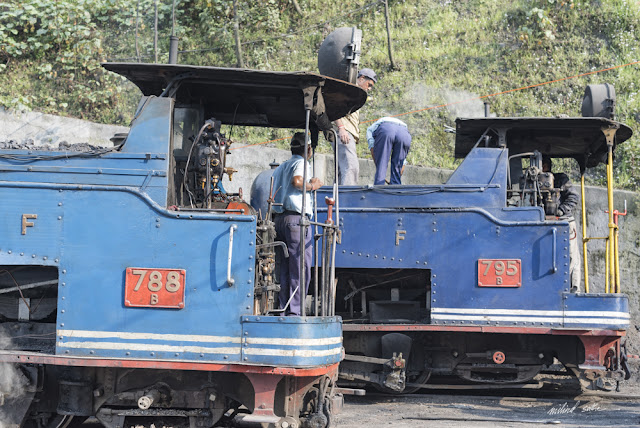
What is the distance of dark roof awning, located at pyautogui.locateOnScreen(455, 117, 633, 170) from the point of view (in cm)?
990

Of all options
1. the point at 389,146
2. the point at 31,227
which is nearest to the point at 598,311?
the point at 389,146

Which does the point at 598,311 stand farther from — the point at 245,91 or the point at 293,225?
the point at 245,91

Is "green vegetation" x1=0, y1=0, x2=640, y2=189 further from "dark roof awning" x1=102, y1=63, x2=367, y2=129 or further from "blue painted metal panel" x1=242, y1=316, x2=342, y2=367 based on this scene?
"blue painted metal panel" x1=242, y1=316, x2=342, y2=367

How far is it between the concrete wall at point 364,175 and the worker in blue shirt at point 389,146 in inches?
112

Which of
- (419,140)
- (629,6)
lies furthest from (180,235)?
(629,6)

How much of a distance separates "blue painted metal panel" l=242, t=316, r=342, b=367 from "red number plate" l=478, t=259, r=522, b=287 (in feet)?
10.9

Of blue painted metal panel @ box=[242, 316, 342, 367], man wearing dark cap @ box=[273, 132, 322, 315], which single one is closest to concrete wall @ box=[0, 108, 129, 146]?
man wearing dark cap @ box=[273, 132, 322, 315]

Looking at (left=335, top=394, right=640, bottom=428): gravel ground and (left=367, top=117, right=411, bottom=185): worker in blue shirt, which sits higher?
(left=367, top=117, right=411, bottom=185): worker in blue shirt

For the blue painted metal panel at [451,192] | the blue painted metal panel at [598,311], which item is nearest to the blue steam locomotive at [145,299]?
the blue painted metal panel at [451,192]

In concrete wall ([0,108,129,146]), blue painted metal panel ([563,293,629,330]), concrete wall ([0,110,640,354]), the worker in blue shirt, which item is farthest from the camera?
concrete wall ([0,108,129,146])

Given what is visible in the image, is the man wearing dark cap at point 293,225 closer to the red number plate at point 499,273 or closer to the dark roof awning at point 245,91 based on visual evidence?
the dark roof awning at point 245,91

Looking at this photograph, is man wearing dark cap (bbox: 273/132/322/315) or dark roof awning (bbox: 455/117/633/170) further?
dark roof awning (bbox: 455/117/633/170)

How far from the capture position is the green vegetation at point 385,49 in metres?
15.6

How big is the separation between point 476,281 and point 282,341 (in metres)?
3.58
